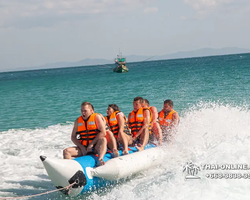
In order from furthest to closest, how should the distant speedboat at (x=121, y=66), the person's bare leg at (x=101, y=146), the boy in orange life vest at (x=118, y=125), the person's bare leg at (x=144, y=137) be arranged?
the distant speedboat at (x=121, y=66), the person's bare leg at (x=144, y=137), the boy in orange life vest at (x=118, y=125), the person's bare leg at (x=101, y=146)

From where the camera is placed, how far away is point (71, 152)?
16.7 ft

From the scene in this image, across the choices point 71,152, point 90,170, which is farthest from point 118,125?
point 90,170

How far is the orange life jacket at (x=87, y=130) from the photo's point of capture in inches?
201

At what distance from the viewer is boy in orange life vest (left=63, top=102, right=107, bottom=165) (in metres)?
5.04

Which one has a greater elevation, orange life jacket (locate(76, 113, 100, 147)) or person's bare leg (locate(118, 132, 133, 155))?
orange life jacket (locate(76, 113, 100, 147))

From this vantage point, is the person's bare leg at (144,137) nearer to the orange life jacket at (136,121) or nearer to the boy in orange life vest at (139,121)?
the boy in orange life vest at (139,121)

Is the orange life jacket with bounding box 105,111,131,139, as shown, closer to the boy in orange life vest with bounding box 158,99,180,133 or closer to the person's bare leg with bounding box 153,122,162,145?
the person's bare leg with bounding box 153,122,162,145

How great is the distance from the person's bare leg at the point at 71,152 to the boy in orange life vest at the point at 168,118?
2057mm

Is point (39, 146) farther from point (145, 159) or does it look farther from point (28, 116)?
point (28, 116)

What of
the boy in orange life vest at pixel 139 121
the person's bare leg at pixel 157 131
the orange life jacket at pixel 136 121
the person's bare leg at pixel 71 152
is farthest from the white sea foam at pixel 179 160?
the orange life jacket at pixel 136 121

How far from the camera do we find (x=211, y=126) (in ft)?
22.7

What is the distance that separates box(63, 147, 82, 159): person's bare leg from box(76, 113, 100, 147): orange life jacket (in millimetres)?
151

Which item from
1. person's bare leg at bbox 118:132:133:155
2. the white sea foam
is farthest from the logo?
person's bare leg at bbox 118:132:133:155

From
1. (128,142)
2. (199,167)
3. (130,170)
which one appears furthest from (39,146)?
(199,167)
